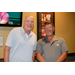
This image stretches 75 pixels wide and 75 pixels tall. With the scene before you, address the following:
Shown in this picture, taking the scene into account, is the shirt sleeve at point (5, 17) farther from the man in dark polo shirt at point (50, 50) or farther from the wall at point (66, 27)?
the wall at point (66, 27)

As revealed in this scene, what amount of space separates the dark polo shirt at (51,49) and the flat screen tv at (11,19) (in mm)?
888

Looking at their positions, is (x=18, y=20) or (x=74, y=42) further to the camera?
(x=74, y=42)

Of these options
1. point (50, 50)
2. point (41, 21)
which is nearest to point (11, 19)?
point (41, 21)

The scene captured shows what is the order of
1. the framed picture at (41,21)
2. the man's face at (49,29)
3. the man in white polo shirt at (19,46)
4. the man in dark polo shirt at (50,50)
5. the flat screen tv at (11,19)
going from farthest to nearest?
1. the framed picture at (41,21)
2. the flat screen tv at (11,19)
3. the man's face at (49,29)
4. the man in dark polo shirt at (50,50)
5. the man in white polo shirt at (19,46)

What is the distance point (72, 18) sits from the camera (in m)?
2.85

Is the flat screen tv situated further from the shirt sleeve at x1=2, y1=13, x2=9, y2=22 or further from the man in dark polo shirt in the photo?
the man in dark polo shirt

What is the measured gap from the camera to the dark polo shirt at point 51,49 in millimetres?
1566

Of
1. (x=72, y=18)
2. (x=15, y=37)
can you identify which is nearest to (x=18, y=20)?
(x=15, y=37)

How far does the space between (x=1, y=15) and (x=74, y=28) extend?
102 inches

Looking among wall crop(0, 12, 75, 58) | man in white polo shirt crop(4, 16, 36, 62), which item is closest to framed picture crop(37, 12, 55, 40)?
wall crop(0, 12, 75, 58)

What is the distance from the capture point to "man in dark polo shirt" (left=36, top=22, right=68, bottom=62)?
5.12 feet

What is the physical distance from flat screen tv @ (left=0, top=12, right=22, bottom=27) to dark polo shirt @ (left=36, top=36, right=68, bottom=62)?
0.89 m

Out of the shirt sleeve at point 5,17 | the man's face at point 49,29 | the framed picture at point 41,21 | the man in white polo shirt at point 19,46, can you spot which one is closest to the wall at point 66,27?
the framed picture at point 41,21
